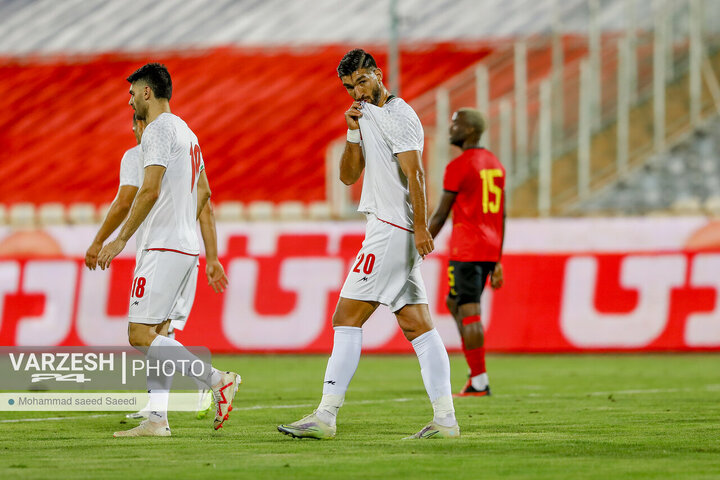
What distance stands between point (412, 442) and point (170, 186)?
1934mm

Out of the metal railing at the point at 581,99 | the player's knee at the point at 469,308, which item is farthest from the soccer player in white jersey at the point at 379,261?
the metal railing at the point at 581,99

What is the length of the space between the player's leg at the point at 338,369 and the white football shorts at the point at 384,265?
84 mm

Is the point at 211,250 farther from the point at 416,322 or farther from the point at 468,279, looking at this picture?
the point at 468,279

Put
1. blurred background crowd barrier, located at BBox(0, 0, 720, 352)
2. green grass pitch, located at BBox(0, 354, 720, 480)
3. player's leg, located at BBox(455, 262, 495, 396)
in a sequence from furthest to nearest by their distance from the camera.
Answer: blurred background crowd barrier, located at BBox(0, 0, 720, 352), player's leg, located at BBox(455, 262, 495, 396), green grass pitch, located at BBox(0, 354, 720, 480)

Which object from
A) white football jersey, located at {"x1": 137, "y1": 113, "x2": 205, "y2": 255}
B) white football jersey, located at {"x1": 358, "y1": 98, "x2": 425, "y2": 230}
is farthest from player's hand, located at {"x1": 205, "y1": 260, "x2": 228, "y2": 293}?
white football jersey, located at {"x1": 358, "y1": 98, "x2": 425, "y2": 230}

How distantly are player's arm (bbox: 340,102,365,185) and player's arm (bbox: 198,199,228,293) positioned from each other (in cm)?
94

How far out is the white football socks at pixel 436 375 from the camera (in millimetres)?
7348

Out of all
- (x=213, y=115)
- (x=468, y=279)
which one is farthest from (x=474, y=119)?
(x=213, y=115)

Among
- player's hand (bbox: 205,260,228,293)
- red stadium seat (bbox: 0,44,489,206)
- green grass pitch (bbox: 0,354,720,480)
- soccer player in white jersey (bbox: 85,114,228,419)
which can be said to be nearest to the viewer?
green grass pitch (bbox: 0,354,720,480)

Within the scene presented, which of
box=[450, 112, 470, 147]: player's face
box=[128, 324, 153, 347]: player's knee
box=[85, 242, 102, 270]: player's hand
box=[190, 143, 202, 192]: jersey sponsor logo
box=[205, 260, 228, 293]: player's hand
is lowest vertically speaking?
box=[128, 324, 153, 347]: player's knee

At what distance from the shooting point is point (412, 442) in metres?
7.20

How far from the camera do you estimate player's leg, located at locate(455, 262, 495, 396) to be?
1052 cm

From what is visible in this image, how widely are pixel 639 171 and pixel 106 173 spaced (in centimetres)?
1388

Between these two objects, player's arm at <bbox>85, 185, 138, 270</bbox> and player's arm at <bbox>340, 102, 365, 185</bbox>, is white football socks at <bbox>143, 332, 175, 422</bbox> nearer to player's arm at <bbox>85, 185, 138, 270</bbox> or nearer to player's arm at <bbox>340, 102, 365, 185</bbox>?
player's arm at <bbox>85, 185, 138, 270</bbox>
